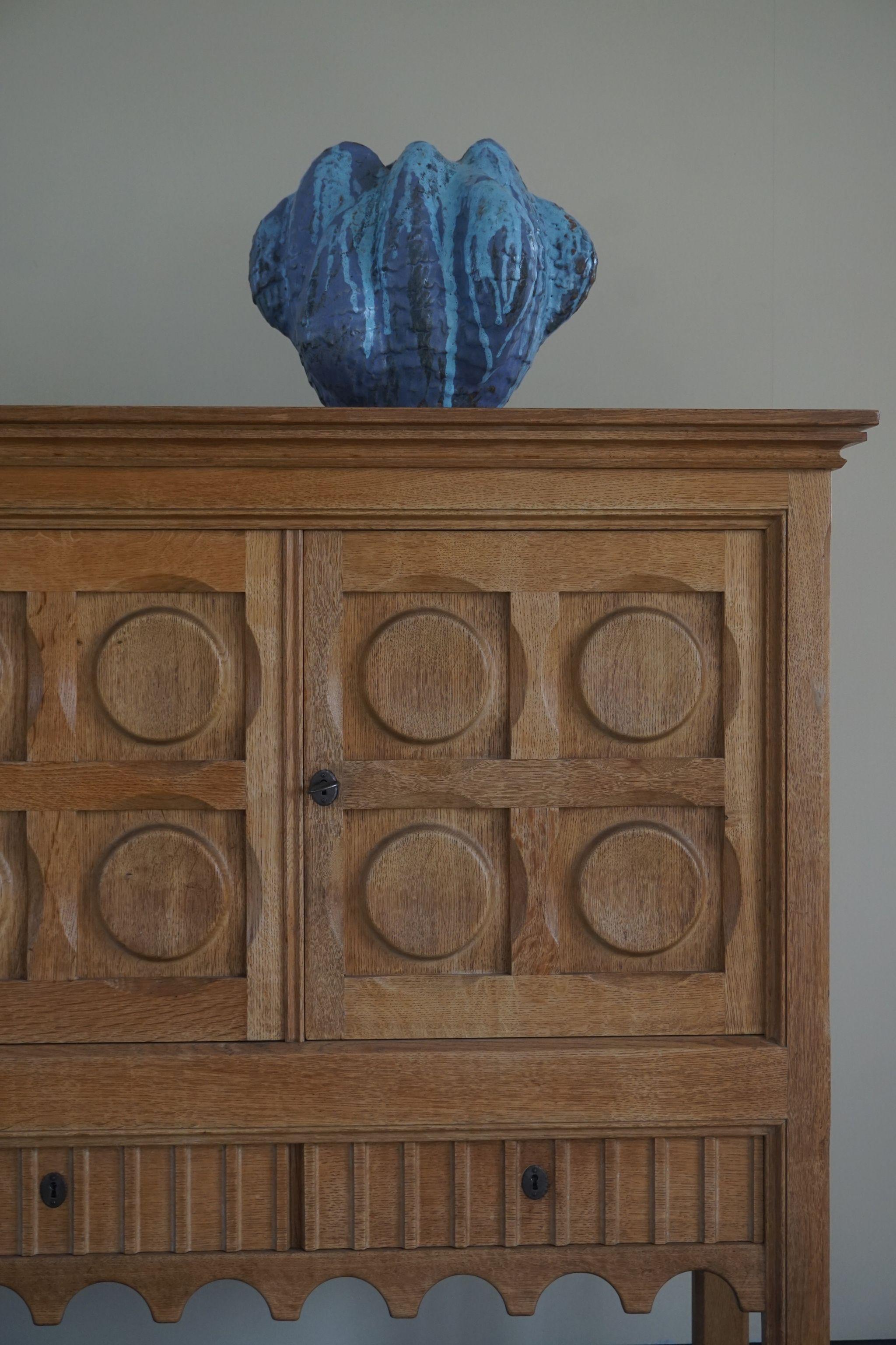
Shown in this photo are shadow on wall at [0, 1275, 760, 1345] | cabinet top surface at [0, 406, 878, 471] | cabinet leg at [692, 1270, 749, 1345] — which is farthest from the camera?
shadow on wall at [0, 1275, 760, 1345]

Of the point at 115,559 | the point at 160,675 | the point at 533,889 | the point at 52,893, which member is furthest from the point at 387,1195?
the point at 115,559

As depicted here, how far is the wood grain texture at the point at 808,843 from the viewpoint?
0.96 m

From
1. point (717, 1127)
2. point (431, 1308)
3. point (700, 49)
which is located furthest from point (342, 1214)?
point (700, 49)

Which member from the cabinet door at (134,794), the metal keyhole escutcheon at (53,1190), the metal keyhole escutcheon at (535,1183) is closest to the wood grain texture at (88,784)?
the cabinet door at (134,794)

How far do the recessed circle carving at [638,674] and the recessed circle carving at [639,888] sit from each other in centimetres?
10

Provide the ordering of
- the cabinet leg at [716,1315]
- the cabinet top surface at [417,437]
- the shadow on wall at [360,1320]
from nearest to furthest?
the cabinet top surface at [417,437] → the cabinet leg at [716,1315] → the shadow on wall at [360,1320]

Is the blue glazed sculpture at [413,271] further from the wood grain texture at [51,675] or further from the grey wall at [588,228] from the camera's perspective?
the grey wall at [588,228]

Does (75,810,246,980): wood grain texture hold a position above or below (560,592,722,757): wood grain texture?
below

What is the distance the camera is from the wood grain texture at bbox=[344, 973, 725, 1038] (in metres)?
0.96

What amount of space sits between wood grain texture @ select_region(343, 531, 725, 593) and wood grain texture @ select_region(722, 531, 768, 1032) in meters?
0.04

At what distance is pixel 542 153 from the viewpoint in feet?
4.81

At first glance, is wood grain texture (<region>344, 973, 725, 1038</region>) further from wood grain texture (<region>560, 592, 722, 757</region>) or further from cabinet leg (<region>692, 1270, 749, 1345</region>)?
cabinet leg (<region>692, 1270, 749, 1345</region>)

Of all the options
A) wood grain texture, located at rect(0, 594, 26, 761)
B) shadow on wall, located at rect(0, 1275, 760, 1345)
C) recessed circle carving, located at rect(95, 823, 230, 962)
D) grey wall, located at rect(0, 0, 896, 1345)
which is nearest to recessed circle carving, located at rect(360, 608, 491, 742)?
recessed circle carving, located at rect(95, 823, 230, 962)

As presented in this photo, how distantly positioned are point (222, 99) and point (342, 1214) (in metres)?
1.41
